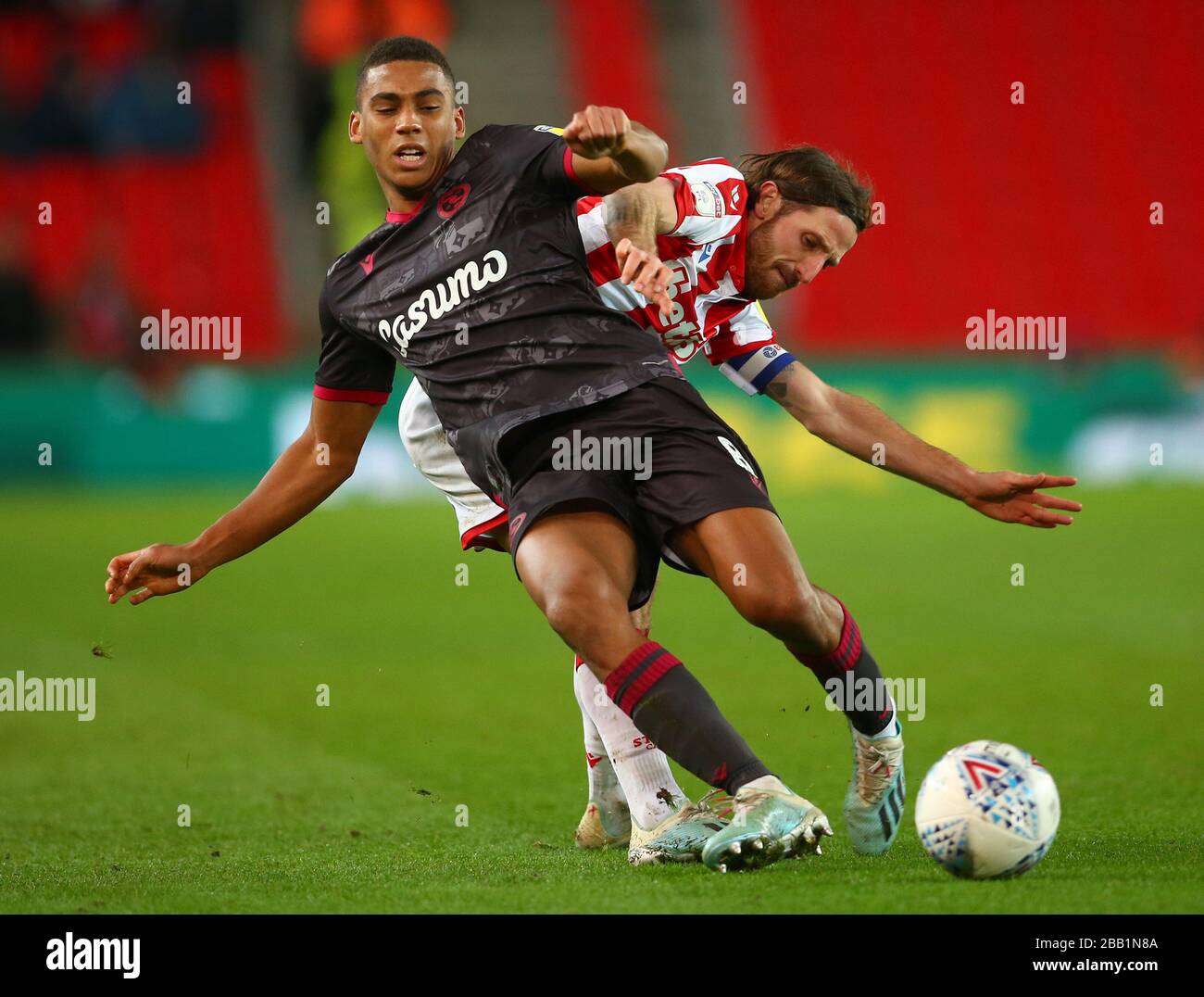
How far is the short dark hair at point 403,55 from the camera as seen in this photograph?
4.74 metres

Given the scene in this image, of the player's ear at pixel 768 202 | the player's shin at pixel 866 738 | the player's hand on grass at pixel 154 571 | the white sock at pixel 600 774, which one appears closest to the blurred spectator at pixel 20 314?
the player's hand on grass at pixel 154 571

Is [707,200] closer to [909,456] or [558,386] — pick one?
[558,386]

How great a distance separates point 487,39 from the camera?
2528 centimetres

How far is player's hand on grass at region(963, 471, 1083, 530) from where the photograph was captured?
189 inches

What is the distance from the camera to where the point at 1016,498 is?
4844 millimetres

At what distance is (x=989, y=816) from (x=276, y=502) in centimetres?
235

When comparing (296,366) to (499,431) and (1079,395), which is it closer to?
(1079,395)

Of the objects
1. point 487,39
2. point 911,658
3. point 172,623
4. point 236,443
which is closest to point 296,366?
point 236,443

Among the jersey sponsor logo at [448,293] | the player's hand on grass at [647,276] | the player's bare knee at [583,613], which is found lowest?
the player's bare knee at [583,613]

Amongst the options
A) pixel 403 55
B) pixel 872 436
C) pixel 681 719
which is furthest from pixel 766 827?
pixel 403 55

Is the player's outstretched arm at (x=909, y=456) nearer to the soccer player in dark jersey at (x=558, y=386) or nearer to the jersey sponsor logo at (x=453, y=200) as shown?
the soccer player in dark jersey at (x=558, y=386)

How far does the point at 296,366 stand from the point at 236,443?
1053 millimetres

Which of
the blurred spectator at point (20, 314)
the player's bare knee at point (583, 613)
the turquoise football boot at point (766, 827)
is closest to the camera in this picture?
the turquoise football boot at point (766, 827)

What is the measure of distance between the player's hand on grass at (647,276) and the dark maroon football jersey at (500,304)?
2.12ft
